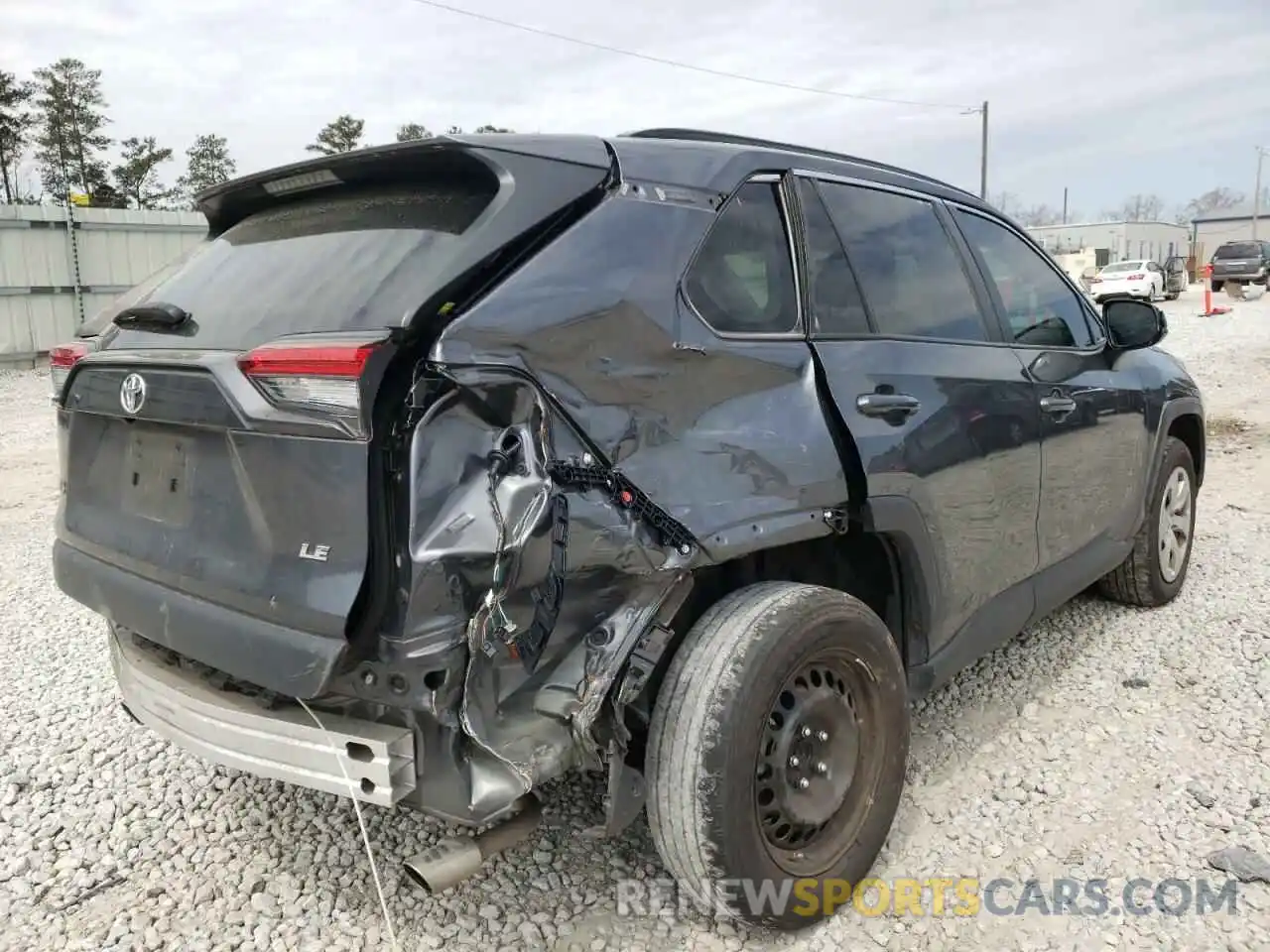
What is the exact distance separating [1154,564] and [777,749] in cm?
306

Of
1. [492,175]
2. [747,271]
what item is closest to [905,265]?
[747,271]

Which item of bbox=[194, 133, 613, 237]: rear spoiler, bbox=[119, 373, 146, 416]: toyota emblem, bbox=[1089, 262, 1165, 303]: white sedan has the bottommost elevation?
bbox=[119, 373, 146, 416]: toyota emblem

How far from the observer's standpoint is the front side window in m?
3.46

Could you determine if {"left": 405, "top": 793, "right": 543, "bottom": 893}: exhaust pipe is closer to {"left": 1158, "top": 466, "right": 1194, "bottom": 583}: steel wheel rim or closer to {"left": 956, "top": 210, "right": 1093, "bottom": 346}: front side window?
{"left": 956, "top": 210, "right": 1093, "bottom": 346}: front side window

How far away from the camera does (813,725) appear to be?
244cm

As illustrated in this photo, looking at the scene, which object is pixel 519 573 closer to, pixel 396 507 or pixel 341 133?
pixel 396 507

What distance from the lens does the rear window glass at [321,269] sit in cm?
200

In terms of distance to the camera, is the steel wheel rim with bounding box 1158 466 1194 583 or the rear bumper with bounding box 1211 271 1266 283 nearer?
the steel wheel rim with bounding box 1158 466 1194 583

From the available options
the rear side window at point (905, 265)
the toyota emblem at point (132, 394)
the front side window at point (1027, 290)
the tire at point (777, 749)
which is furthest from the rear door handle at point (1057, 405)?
the toyota emblem at point (132, 394)

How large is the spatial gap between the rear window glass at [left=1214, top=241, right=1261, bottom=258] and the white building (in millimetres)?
26021

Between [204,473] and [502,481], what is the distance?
2.50 feet

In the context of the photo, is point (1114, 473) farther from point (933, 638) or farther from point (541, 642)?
point (541, 642)

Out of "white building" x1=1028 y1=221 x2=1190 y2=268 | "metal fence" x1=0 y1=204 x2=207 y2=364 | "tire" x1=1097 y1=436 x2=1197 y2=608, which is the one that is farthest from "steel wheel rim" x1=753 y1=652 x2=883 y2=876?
"white building" x1=1028 y1=221 x2=1190 y2=268

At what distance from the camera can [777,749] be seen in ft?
7.63
